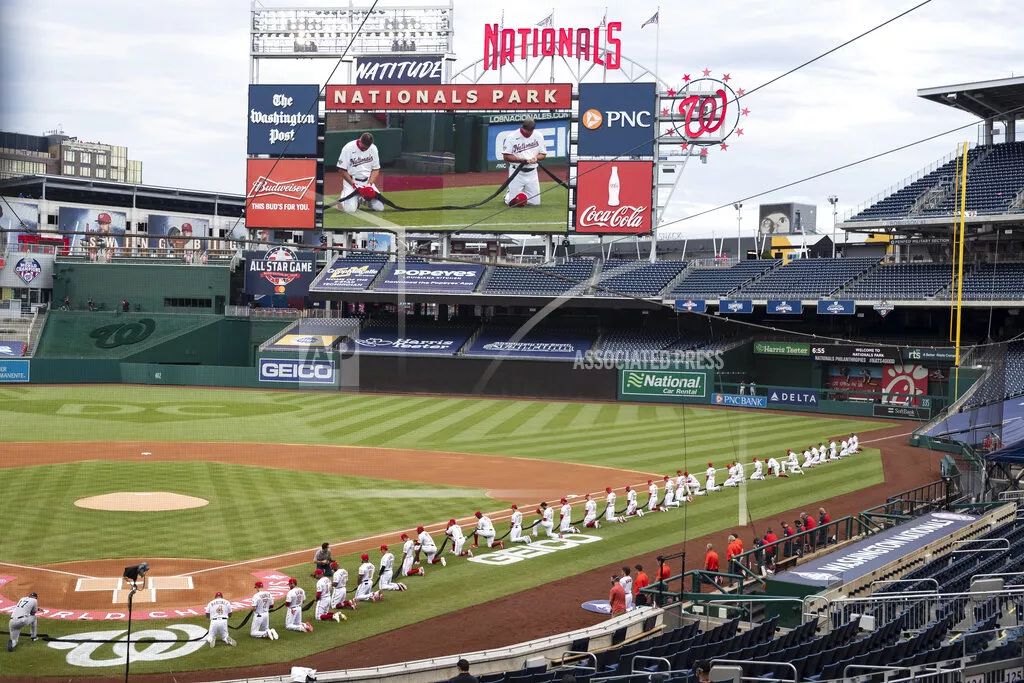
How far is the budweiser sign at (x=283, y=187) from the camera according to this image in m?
52.7

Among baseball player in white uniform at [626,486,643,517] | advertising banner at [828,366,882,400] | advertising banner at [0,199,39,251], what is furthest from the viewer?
advertising banner at [828,366,882,400]

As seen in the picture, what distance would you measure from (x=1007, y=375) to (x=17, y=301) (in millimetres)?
48078

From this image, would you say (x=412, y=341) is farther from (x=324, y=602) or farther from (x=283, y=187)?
(x=324, y=602)

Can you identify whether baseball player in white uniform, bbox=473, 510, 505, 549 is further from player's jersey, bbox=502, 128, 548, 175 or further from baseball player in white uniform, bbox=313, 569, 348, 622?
player's jersey, bbox=502, 128, 548, 175

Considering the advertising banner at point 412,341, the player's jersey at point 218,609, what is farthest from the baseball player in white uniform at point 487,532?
the advertising banner at point 412,341

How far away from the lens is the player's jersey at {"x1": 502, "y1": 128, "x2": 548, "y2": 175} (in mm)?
50312

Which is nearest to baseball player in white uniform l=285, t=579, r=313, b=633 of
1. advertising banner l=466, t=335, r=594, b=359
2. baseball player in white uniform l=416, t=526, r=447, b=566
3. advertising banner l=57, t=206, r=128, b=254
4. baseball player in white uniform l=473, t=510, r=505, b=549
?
baseball player in white uniform l=416, t=526, r=447, b=566

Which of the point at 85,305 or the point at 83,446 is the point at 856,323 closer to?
the point at 83,446

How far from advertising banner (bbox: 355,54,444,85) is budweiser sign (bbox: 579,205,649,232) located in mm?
10746

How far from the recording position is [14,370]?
158ft

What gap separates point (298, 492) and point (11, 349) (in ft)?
107

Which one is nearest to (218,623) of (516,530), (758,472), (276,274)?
(516,530)

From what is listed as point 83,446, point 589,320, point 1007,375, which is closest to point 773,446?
point 1007,375

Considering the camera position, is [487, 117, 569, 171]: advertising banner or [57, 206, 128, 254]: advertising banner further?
[57, 206, 128, 254]: advertising banner
